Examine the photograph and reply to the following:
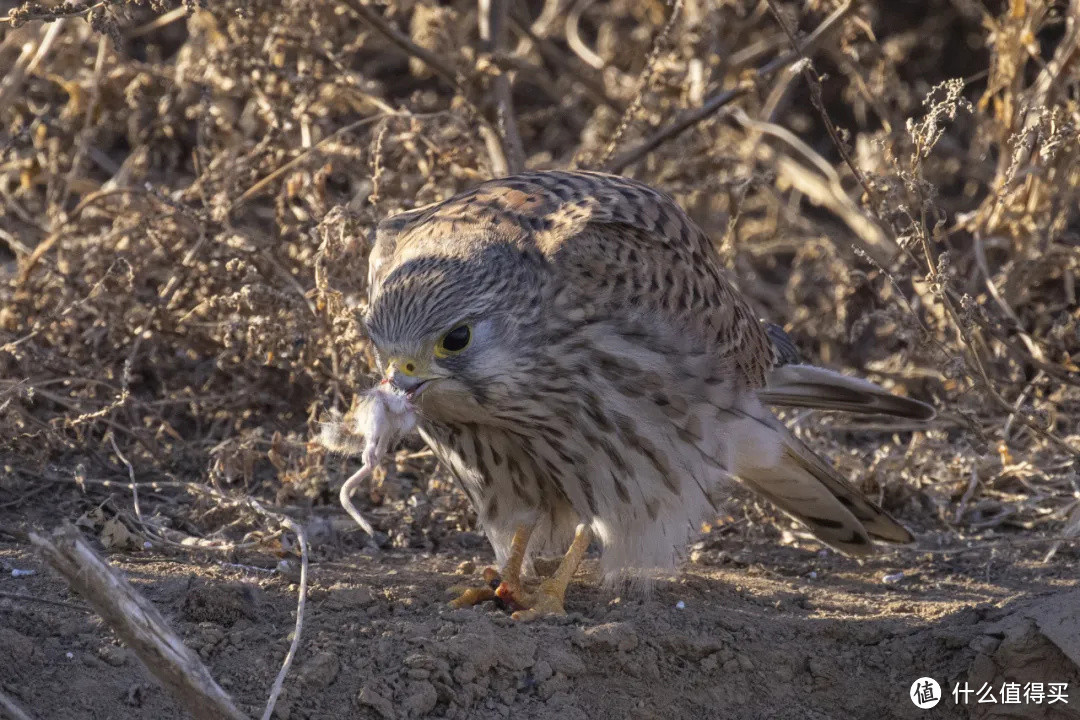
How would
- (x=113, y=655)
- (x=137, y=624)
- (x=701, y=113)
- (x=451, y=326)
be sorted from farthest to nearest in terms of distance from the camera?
(x=701, y=113) → (x=451, y=326) → (x=113, y=655) → (x=137, y=624)

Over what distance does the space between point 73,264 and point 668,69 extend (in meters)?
2.26

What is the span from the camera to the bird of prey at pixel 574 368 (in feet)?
10.3

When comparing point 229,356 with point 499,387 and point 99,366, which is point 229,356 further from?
point 499,387

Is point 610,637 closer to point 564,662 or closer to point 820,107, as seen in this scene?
point 564,662

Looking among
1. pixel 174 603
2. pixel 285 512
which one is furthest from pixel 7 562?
pixel 285 512

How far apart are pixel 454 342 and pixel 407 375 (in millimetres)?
134

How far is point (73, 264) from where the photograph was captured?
4.57 meters

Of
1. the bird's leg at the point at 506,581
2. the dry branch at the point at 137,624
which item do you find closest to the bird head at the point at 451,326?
the bird's leg at the point at 506,581

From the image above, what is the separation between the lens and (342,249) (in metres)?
4.09

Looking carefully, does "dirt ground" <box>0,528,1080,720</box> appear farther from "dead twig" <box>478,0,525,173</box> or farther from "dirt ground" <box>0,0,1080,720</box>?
"dead twig" <box>478,0,525,173</box>

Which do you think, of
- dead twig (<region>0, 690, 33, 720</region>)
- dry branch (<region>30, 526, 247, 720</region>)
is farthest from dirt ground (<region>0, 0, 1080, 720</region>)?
dry branch (<region>30, 526, 247, 720</region>)

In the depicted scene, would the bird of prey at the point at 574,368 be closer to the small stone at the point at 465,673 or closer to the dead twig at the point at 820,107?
the small stone at the point at 465,673

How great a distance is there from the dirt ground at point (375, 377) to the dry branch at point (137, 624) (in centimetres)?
34

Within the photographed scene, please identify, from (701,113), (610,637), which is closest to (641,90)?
(701,113)
